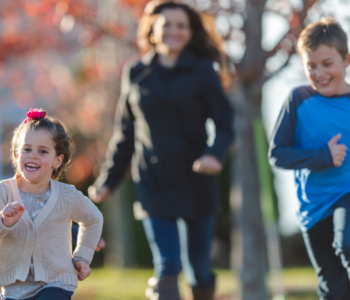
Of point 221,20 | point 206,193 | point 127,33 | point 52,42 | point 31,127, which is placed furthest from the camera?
point 52,42

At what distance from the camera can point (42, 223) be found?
2.61m

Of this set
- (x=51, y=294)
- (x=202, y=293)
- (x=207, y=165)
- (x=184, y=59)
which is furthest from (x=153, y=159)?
(x=51, y=294)

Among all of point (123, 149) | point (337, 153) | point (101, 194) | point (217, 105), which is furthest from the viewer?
point (123, 149)

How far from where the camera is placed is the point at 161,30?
3926 millimetres

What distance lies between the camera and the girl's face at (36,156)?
103 inches

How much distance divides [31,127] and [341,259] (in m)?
1.74

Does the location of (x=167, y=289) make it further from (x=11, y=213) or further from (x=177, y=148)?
(x=11, y=213)

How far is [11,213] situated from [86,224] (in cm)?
50

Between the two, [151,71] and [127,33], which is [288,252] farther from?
[151,71]

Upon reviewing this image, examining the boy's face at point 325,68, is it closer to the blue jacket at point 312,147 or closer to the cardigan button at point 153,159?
the blue jacket at point 312,147

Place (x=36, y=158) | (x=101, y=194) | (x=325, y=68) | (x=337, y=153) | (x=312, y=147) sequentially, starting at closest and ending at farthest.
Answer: (x=36, y=158)
(x=337, y=153)
(x=325, y=68)
(x=312, y=147)
(x=101, y=194)

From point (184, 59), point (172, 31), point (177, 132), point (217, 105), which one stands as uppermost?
point (172, 31)

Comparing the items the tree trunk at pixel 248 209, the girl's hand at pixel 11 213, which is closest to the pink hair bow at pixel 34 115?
the girl's hand at pixel 11 213

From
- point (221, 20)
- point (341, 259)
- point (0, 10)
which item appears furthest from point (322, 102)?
point (0, 10)
